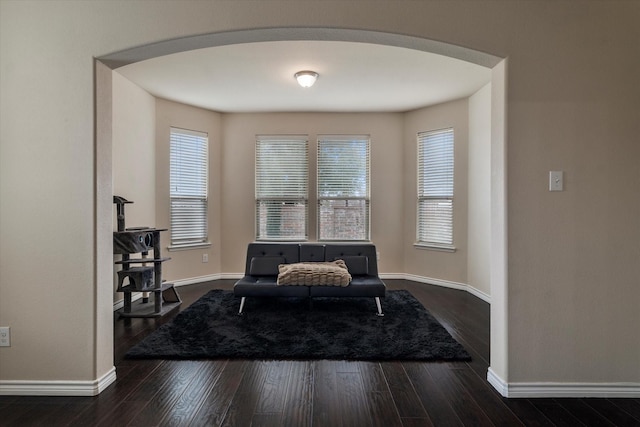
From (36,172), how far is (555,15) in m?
3.51

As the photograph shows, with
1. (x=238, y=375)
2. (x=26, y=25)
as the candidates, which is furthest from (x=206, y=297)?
(x=26, y=25)

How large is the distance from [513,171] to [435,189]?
2956 millimetres

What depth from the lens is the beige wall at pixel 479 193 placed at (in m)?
4.16

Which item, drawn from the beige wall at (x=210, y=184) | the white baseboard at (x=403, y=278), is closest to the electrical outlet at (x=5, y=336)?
the white baseboard at (x=403, y=278)

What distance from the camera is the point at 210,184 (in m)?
5.23

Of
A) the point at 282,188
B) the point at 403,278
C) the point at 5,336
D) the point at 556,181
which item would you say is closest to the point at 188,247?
the point at 282,188

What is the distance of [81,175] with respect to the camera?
212 cm

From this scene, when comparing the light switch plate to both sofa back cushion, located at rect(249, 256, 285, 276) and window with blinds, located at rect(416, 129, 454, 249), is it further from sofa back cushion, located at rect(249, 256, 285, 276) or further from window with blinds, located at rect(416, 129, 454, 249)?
sofa back cushion, located at rect(249, 256, 285, 276)

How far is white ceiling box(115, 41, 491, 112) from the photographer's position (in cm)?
327

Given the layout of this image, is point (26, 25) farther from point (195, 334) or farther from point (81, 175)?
point (195, 334)

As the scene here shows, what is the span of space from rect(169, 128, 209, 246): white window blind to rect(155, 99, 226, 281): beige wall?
83 mm

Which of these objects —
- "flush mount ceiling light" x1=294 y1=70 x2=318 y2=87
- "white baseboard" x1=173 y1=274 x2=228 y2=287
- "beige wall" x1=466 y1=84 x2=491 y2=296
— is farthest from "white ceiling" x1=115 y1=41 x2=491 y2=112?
"white baseboard" x1=173 y1=274 x2=228 y2=287

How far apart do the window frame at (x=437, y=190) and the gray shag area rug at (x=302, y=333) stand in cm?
136

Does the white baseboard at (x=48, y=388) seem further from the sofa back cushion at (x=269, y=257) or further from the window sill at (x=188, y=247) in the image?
the window sill at (x=188, y=247)
